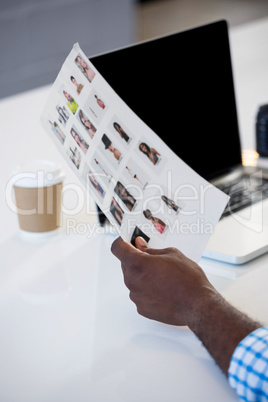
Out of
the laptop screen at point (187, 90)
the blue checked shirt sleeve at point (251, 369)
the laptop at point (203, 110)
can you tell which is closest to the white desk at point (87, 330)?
the blue checked shirt sleeve at point (251, 369)

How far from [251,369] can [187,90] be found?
78cm

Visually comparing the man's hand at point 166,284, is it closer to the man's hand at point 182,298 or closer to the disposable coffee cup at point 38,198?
the man's hand at point 182,298

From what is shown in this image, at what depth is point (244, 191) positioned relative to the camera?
4.71 ft

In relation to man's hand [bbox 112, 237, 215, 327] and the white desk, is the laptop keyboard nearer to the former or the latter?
the white desk

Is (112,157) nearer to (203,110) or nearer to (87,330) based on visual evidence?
(87,330)

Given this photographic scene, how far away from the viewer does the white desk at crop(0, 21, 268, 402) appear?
32.3 inches

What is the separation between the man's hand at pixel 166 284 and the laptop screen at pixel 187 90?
423mm

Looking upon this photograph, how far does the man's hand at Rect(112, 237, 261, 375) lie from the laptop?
0.69 ft

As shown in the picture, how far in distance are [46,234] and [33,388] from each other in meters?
0.49

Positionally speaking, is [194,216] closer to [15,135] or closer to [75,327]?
[75,327]

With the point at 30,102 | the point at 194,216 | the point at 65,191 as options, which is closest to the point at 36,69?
the point at 30,102

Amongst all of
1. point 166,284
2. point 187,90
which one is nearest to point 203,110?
point 187,90

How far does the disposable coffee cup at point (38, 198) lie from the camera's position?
4.04 ft

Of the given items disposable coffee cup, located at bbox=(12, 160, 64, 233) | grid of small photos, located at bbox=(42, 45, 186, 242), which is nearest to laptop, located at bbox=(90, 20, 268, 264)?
grid of small photos, located at bbox=(42, 45, 186, 242)
